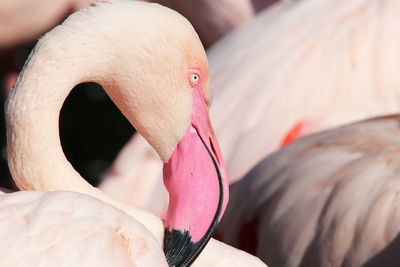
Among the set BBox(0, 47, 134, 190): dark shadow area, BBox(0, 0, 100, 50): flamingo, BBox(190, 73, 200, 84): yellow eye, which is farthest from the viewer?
BBox(0, 47, 134, 190): dark shadow area

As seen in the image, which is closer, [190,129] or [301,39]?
[190,129]

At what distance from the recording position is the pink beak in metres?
1.45

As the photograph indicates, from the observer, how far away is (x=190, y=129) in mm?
1573

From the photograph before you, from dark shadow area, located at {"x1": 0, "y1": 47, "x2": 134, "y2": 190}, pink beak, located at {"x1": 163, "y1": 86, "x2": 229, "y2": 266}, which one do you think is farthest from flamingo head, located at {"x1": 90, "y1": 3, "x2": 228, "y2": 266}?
dark shadow area, located at {"x1": 0, "y1": 47, "x2": 134, "y2": 190}

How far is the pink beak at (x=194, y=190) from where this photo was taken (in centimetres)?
145

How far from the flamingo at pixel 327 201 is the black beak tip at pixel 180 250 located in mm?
463

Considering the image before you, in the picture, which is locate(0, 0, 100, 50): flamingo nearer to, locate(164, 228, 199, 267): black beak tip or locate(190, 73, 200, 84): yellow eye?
locate(190, 73, 200, 84): yellow eye

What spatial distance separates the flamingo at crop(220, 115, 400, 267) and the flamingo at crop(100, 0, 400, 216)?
362mm

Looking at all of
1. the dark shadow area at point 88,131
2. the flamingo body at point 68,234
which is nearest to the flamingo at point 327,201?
the flamingo body at point 68,234

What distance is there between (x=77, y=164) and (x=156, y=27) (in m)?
2.76

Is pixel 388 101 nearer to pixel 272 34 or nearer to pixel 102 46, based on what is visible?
pixel 272 34

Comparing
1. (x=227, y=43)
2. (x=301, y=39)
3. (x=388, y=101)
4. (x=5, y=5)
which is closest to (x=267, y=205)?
(x=388, y=101)

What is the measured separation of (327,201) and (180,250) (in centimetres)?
57

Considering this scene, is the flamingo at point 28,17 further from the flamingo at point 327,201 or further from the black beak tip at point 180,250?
the black beak tip at point 180,250
